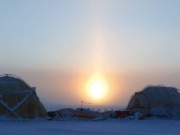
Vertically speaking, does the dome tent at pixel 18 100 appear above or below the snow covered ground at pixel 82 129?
above

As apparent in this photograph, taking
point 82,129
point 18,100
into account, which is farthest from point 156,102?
point 82,129

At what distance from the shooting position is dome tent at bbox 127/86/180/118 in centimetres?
4934

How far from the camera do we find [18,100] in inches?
1758

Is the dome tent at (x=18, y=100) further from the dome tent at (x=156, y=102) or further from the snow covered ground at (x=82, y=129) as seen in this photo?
the dome tent at (x=156, y=102)

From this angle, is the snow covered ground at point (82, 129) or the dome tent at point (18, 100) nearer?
the snow covered ground at point (82, 129)

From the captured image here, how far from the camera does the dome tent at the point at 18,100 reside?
43469 millimetres

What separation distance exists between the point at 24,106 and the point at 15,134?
63.3 feet

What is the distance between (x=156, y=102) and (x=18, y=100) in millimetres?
15929

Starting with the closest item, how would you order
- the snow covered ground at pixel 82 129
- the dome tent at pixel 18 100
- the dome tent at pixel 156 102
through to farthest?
the snow covered ground at pixel 82 129 → the dome tent at pixel 18 100 → the dome tent at pixel 156 102

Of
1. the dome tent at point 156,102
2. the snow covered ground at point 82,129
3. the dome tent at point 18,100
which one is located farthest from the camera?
the dome tent at point 156,102

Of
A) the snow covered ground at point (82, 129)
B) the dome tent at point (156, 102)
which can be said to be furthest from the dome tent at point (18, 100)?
the dome tent at point (156, 102)

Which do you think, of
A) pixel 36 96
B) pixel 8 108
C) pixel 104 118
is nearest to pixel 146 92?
pixel 104 118

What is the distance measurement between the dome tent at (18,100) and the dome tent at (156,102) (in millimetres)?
11389

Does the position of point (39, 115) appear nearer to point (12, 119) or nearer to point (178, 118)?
point (12, 119)
